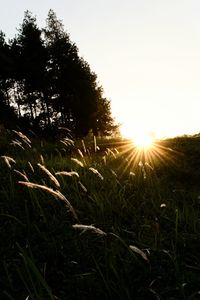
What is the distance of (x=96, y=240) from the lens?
603 centimetres

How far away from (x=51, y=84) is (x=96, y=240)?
3990 cm

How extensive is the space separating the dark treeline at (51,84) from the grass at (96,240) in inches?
1327

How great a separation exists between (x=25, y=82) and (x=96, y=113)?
858cm

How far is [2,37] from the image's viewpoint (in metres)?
46.7

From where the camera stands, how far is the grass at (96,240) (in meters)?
4.75

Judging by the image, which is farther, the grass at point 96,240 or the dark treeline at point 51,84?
the dark treeline at point 51,84

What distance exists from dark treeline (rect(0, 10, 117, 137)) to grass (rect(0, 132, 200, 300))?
111 feet

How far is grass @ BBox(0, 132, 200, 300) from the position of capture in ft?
15.6

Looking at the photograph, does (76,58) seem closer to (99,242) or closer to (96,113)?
(96,113)

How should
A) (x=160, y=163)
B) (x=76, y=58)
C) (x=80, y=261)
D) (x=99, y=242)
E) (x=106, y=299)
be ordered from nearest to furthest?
(x=106, y=299) → (x=80, y=261) → (x=99, y=242) → (x=160, y=163) → (x=76, y=58)

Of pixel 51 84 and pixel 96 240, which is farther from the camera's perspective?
pixel 51 84


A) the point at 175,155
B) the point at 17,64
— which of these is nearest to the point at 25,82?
the point at 17,64

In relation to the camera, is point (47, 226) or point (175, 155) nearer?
point (47, 226)

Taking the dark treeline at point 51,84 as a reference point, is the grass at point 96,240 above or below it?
below
